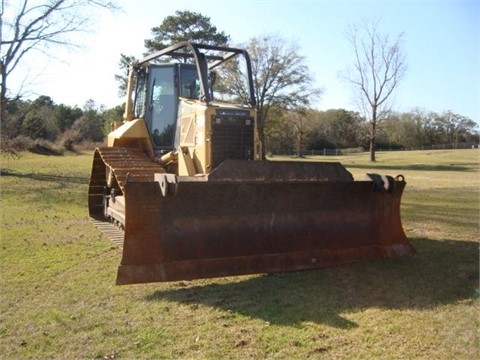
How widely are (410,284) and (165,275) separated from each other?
2746 mm

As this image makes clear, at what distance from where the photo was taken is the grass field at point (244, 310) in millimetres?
3977

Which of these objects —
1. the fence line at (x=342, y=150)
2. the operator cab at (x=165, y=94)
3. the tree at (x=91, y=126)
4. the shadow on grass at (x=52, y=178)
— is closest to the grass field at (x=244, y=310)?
the operator cab at (x=165, y=94)

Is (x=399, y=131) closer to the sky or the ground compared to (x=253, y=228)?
closer to the sky

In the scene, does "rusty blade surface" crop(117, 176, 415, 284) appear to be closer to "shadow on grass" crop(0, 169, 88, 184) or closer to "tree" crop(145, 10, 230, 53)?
"shadow on grass" crop(0, 169, 88, 184)

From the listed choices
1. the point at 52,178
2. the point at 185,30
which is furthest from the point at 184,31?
the point at 52,178

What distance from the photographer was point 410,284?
557cm

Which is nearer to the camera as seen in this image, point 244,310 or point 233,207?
point 244,310

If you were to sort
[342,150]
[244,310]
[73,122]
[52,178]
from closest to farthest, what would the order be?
1. [244,310]
2. [52,178]
3. [342,150]
4. [73,122]

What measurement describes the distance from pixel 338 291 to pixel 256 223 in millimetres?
1291

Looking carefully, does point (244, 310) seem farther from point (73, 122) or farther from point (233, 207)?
point (73, 122)

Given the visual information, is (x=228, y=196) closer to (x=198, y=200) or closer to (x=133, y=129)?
(x=198, y=200)


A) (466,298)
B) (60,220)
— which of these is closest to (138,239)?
(466,298)

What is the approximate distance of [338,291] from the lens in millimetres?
5406

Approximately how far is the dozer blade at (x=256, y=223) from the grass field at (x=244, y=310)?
23 cm
